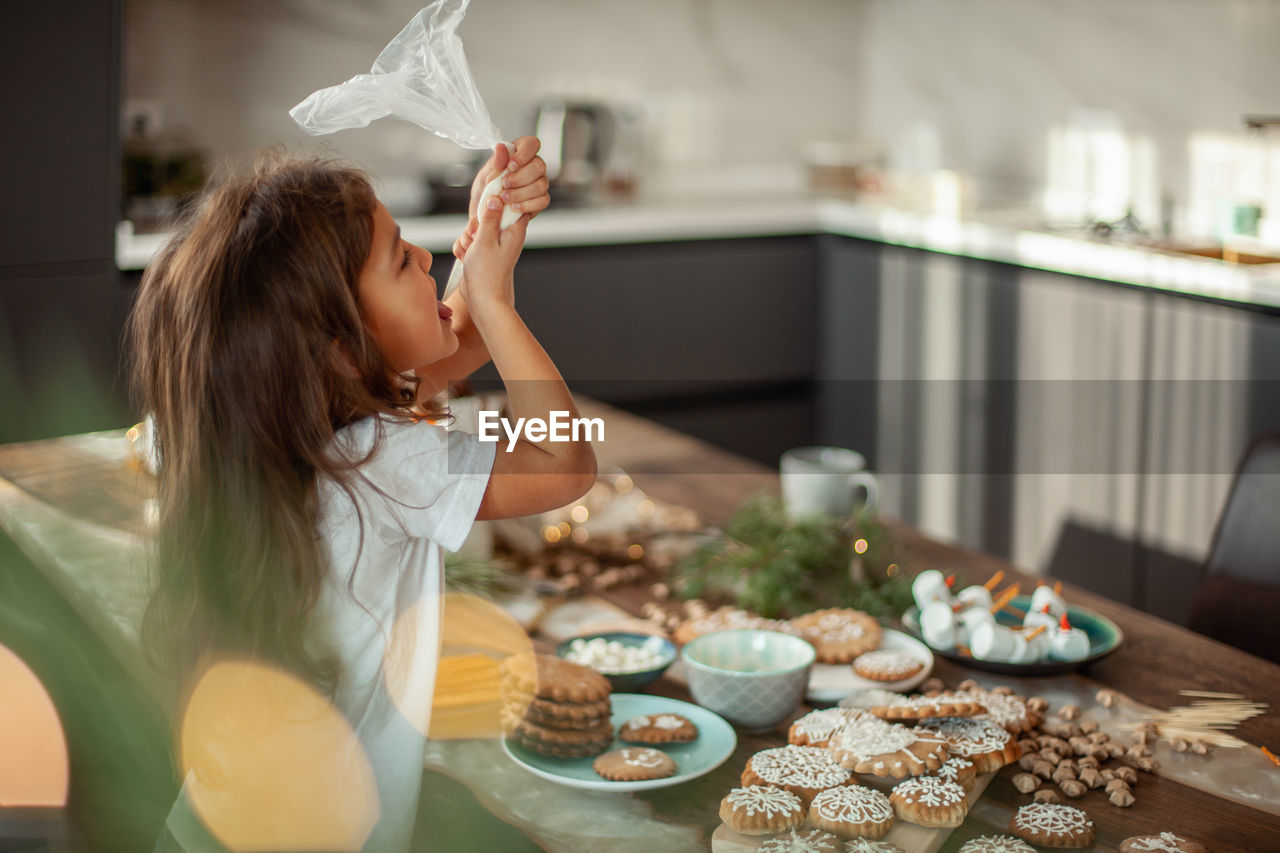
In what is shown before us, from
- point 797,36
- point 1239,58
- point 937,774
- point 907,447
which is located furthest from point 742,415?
point 937,774

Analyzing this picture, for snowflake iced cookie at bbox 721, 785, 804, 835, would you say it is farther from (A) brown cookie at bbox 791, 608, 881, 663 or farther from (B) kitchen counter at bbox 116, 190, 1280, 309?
(B) kitchen counter at bbox 116, 190, 1280, 309

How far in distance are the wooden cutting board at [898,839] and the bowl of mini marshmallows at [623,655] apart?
0.80ft

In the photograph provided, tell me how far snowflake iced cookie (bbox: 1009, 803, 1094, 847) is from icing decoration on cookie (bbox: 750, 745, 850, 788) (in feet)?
0.41

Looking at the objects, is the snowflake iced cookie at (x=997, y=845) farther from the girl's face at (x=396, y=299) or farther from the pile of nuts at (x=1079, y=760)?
the girl's face at (x=396, y=299)

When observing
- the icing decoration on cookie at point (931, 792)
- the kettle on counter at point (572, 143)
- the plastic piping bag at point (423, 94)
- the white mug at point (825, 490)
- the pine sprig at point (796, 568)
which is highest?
the kettle on counter at point (572, 143)

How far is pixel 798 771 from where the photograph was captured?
3.06ft

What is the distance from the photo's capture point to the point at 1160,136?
3074mm

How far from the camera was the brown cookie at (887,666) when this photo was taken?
110cm

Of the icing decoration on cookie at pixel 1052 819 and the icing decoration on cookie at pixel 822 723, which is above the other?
the icing decoration on cookie at pixel 822 723

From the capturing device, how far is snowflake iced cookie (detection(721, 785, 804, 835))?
871 millimetres

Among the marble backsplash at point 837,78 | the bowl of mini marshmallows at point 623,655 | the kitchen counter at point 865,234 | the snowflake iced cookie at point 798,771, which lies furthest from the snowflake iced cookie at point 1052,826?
the marble backsplash at point 837,78

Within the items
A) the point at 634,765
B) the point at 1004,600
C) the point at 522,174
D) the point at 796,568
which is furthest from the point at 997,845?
the point at 522,174

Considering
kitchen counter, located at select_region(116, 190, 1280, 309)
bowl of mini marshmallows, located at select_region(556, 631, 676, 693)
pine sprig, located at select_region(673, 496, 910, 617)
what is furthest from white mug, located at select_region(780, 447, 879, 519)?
kitchen counter, located at select_region(116, 190, 1280, 309)

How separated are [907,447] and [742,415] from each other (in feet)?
1.63
